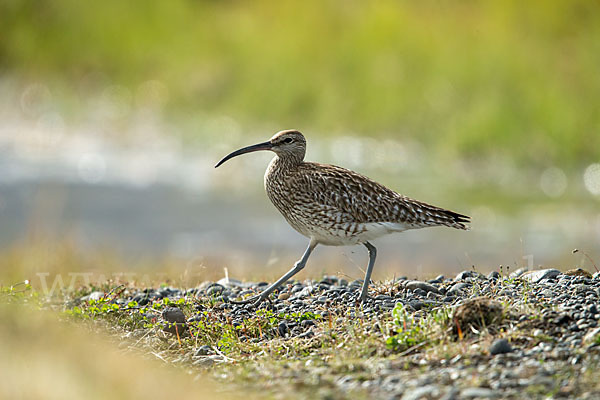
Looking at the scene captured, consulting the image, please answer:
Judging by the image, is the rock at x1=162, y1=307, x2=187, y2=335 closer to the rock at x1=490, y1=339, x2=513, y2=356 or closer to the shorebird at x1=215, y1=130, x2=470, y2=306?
the shorebird at x1=215, y1=130, x2=470, y2=306

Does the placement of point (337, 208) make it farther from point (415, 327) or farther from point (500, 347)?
point (500, 347)

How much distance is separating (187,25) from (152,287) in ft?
55.3

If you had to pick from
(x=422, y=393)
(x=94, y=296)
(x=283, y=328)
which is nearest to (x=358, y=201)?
(x=283, y=328)

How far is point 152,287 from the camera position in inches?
383

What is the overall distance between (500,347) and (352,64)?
1694 cm

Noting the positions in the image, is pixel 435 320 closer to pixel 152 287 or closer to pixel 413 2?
pixel 152 287

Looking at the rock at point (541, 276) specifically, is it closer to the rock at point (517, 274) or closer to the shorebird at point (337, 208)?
the rock at point (517, 274)

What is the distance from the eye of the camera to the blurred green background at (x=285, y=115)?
17.3 meters

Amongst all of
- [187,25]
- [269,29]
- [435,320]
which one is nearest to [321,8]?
[269,29]

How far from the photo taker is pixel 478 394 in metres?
5.57

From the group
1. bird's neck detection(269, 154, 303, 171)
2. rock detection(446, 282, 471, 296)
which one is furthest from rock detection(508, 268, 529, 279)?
bird's neck detection(269, 154, 303, 171)

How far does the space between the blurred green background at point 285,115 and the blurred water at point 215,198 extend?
0.06 meters

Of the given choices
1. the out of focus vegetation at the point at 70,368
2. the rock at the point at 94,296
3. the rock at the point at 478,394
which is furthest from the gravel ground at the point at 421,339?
the out of focus vegetation at the point at 70,368

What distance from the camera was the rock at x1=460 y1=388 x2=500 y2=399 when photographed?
555cm
